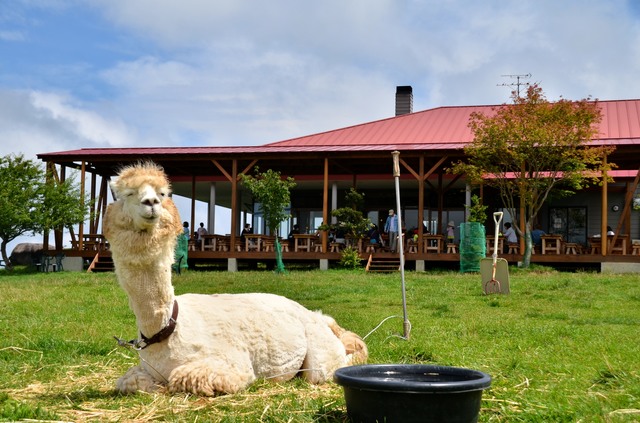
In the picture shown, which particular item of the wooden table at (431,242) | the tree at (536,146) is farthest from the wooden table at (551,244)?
the wooden table at (431,242)

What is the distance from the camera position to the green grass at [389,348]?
4648mm

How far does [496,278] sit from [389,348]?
731 centimetres

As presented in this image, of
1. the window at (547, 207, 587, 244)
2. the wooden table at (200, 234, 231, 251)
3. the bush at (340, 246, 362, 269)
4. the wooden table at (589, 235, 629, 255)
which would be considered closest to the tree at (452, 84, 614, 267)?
the wooden table at (589, 235, 629, 255)

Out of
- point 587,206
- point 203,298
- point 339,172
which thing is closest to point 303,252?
point 339,172

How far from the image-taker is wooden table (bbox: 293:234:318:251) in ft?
79.8

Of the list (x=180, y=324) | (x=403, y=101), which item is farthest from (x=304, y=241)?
(x=180, y=324)

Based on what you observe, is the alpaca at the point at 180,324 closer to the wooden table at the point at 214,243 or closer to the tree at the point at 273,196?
the tree at the point at 273,196

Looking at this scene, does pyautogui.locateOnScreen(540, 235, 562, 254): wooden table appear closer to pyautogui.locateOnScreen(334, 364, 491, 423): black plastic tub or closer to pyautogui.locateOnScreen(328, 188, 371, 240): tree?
Result: pyautogui.locateOnScreen(328, 188, 371, 240): tree

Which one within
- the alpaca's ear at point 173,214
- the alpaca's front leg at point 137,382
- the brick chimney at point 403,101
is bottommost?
the alpaca's front leg at point 137,382

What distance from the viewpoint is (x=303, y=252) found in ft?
79.5

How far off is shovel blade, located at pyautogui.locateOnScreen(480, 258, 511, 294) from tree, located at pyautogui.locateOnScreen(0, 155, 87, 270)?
1620cm

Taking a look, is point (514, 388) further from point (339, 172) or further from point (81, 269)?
point (339, 172)

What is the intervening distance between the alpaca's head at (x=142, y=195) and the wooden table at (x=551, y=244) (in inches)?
778

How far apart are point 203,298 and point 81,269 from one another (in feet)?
68.6
